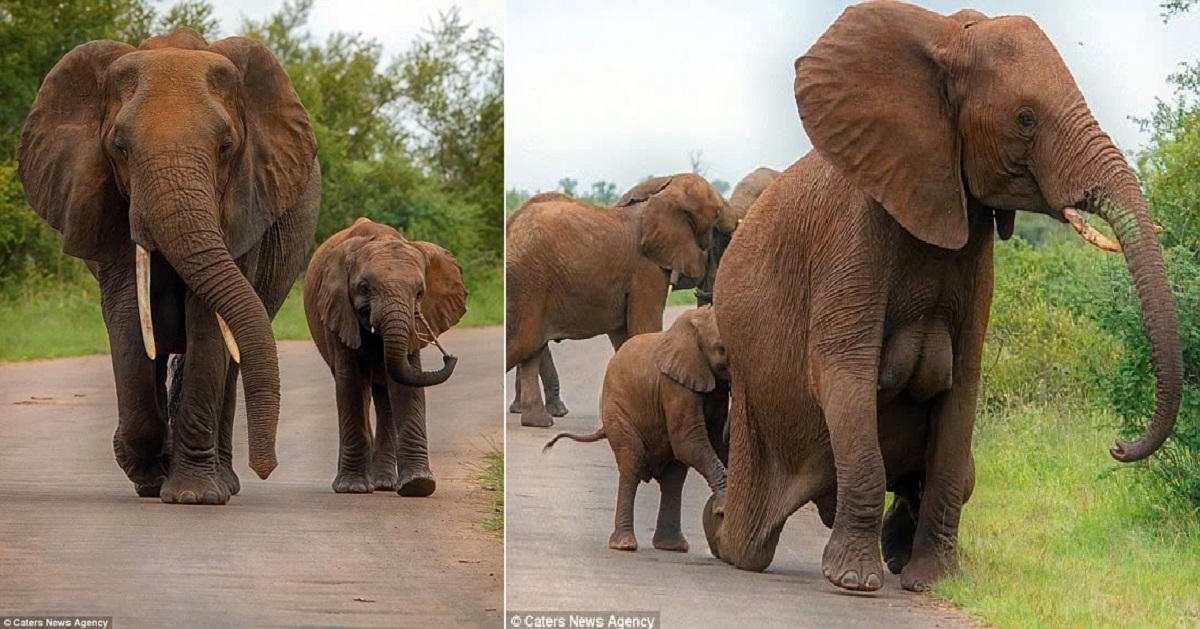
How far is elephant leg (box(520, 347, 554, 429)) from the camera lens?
8.02 m

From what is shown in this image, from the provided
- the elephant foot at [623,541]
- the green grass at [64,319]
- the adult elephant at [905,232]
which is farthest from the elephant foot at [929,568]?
the green grass at [64,319]


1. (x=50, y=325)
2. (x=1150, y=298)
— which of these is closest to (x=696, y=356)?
(x=1150, y=298)

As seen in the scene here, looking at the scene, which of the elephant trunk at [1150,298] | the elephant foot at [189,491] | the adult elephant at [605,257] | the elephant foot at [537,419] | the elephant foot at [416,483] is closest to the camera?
the elephant trunk at [1150,298]

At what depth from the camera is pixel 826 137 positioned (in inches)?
242

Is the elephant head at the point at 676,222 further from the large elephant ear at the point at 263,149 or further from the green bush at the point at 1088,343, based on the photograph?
the large elephant ear at the point at 263,149

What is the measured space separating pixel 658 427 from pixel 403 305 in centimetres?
116

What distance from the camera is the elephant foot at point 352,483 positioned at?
802 cm

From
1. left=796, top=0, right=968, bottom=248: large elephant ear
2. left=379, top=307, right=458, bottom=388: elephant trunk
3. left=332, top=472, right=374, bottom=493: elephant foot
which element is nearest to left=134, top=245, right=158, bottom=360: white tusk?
left=379, top=307, right=458, bottom=388: elephant trunk

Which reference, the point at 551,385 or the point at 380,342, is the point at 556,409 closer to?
the point at 551,385

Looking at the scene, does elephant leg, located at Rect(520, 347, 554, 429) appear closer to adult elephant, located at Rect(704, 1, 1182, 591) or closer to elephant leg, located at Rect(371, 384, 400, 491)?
elephant leg, located at Rect(371, 384, 400, 491)

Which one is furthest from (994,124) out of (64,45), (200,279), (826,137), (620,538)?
(64,45)

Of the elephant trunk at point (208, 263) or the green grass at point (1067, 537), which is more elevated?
the elephant trunk at point (208, 263)

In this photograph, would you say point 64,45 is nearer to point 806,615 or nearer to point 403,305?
point 403,305

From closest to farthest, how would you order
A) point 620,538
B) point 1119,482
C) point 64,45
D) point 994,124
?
point 994,124, point 620,538, point 1119,482, point 64,45
